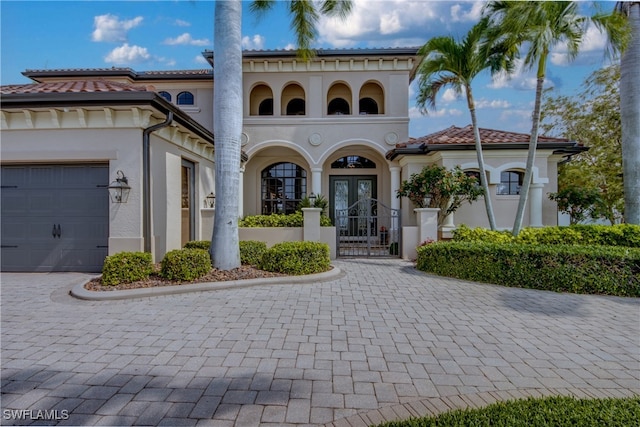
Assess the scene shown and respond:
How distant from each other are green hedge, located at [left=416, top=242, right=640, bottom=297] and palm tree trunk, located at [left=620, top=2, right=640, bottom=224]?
4035mm

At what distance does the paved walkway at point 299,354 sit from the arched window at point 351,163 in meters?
10.2

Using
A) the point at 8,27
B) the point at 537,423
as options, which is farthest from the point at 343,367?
the point at 8,27

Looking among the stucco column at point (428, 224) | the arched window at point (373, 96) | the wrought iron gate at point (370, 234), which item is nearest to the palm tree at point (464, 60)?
the stucco column at point (428, 224)

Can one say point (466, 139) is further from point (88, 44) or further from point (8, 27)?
point (8, 27)

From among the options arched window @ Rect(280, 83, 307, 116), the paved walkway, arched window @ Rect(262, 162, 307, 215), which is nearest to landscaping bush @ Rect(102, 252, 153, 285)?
the paved walkway

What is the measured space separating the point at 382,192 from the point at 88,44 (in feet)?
40.1

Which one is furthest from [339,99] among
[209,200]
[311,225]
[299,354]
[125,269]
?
[299,354]

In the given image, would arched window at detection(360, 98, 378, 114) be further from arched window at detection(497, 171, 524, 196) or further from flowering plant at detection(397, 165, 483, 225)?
arched window at detection(497, 171, 524, 196)

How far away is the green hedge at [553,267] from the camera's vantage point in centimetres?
672

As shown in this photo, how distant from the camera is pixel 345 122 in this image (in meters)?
14.4

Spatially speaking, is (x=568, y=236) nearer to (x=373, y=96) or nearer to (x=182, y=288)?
(x=373, y=96)

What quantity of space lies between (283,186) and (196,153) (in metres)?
5.75

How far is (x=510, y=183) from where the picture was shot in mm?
12148

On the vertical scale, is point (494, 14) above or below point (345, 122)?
above
